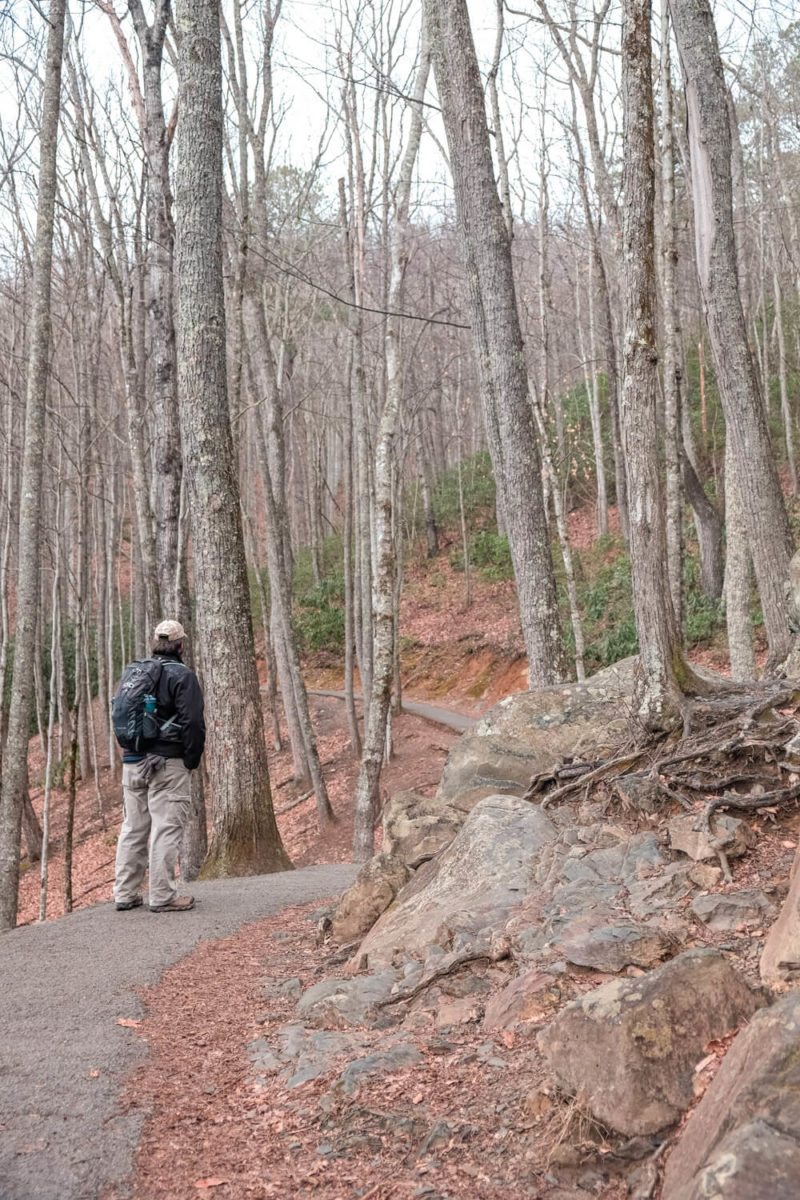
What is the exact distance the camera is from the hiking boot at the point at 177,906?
6594 mm

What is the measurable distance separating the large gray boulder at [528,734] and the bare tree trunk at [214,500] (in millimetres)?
2320

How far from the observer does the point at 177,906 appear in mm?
6660

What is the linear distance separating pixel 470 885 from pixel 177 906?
2.59 metres

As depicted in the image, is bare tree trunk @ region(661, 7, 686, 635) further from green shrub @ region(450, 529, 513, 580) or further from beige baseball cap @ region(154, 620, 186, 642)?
green shrub @ region(450, 529, 513, 580)

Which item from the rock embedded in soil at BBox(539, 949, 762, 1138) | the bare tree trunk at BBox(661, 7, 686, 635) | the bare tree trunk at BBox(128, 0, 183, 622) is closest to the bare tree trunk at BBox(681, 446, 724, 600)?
the bare tree trunk at BBox(661, 7, 686, 635)

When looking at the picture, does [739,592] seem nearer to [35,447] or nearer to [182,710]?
[182,710]

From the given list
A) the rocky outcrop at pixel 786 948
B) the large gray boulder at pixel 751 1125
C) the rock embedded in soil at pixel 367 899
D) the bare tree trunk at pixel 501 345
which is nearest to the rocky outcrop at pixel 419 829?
the rock embedded in soil at pixel 367 899

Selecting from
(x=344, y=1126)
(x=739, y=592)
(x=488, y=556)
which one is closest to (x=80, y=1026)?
(x=344, y=1126)

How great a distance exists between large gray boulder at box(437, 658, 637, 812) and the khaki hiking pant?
75.4 inches

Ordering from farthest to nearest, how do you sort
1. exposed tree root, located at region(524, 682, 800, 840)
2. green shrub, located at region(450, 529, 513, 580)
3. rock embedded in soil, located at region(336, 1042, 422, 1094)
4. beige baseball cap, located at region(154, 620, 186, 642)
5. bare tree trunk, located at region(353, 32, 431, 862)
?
green shrub, located at region(450, 529, 513, 580) < bare tree trunk, located at region(353, 32, 431, 862) < beige baseball cap, located at region(154, 620, 186, 642) < exposed tree root, located at region(524, 682, 800, 840) < rock embedded in soil, located at region(336, 1042, 422, 1094)

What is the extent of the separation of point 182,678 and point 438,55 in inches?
292

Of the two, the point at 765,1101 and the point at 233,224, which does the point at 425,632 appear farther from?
the point at 765,1101

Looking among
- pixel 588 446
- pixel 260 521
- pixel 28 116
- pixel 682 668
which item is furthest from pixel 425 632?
pixel 260 521

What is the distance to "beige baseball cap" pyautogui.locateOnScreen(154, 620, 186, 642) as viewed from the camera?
674cm
